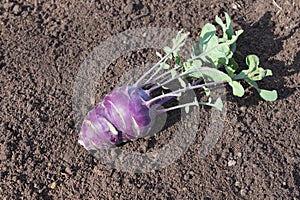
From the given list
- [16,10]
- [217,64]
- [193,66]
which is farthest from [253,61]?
[16,10]

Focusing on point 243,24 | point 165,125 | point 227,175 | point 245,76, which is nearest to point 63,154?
point 165,125

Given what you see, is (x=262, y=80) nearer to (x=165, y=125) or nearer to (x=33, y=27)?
(x=165, y=125)

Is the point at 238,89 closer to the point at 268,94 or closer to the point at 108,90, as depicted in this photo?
the point at 268,94

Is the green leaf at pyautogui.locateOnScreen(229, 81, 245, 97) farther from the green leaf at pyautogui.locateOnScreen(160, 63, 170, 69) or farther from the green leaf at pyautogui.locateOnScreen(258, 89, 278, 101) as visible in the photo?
the green leaf at pyautogui.locateOnScreen(160, 63, 170, 69)

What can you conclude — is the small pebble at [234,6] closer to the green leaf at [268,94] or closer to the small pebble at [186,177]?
the green leaf at [268,94]

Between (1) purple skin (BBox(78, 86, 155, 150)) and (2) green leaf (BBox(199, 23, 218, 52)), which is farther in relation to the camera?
(2) green leaf (BBox(199, 23, 218, 52))

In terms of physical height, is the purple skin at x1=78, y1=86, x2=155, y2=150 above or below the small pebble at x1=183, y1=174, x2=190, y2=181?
above

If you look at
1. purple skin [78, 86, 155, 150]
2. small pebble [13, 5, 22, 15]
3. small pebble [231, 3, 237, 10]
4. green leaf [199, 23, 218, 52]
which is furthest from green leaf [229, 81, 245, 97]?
small pebble [13, 5, 22, 15]

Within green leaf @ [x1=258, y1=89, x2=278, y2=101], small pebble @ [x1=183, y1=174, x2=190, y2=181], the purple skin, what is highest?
the purple skin
